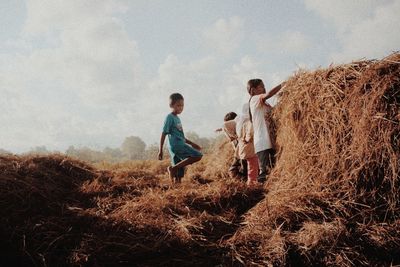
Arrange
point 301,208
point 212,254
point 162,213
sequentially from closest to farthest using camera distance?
point 212,254, point 301,208, point 162,213

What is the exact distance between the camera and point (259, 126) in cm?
485

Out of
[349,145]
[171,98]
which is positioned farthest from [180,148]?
[349,145]

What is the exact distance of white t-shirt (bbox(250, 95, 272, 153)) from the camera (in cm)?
472

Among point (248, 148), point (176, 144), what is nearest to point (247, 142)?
point (248, 148)

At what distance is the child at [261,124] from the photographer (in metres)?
4.68

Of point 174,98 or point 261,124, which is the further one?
point 174,98

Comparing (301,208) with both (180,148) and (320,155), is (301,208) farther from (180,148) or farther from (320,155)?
(180,148)

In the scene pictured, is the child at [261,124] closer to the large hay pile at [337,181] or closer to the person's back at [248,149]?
the person's back at [248,149]

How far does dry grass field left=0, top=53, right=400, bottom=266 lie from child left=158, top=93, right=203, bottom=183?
4.04ft

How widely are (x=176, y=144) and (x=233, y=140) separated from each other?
1.31 metres

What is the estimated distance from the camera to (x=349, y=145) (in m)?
3.44

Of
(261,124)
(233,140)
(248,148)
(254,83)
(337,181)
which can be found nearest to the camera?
(337,181)

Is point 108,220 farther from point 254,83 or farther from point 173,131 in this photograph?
point 254,83

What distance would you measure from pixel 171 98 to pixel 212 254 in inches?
144
